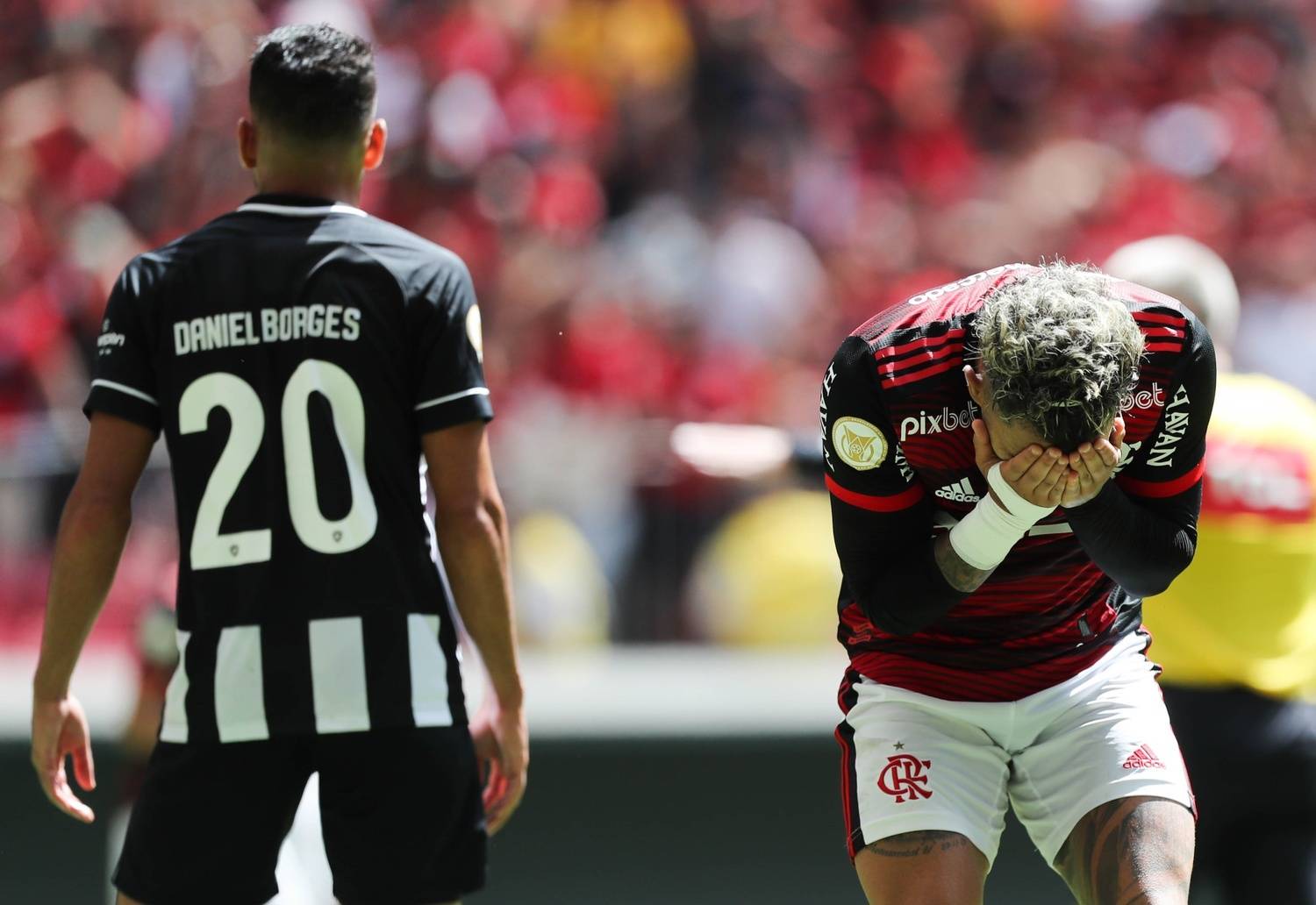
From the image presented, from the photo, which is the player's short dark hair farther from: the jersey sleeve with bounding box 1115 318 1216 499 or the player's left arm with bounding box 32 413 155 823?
the jersey sleeve with bounding box 1115 318 1216 499

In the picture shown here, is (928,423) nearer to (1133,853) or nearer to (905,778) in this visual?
(905,778)

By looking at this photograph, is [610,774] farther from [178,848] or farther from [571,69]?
[571,69]

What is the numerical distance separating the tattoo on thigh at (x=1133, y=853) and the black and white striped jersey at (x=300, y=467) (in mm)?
1278

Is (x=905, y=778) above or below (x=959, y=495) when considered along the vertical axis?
below

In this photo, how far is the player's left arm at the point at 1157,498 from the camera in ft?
10.3

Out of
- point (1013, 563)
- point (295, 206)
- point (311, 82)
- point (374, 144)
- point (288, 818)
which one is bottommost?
point (288, 818)

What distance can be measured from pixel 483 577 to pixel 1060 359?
1221 mm

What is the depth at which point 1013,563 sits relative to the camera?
3365 mm

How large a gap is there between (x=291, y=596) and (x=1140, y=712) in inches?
67.6

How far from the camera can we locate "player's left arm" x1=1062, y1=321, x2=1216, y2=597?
314cm

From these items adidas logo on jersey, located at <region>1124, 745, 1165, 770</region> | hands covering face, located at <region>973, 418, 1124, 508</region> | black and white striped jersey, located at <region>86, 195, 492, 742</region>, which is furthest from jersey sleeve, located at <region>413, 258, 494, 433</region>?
adidas logo on jersey, located at <region>1124, 745, 1165, 770</region>

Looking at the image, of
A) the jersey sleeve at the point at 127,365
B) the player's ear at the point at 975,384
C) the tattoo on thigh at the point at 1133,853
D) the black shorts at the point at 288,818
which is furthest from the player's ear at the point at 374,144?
the tattoo on thigh at the point at 1133,853

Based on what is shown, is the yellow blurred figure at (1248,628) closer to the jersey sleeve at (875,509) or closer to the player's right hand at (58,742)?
the jersey sleeve at (875,509)

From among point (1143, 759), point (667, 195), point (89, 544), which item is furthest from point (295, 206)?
point (667, 195)
